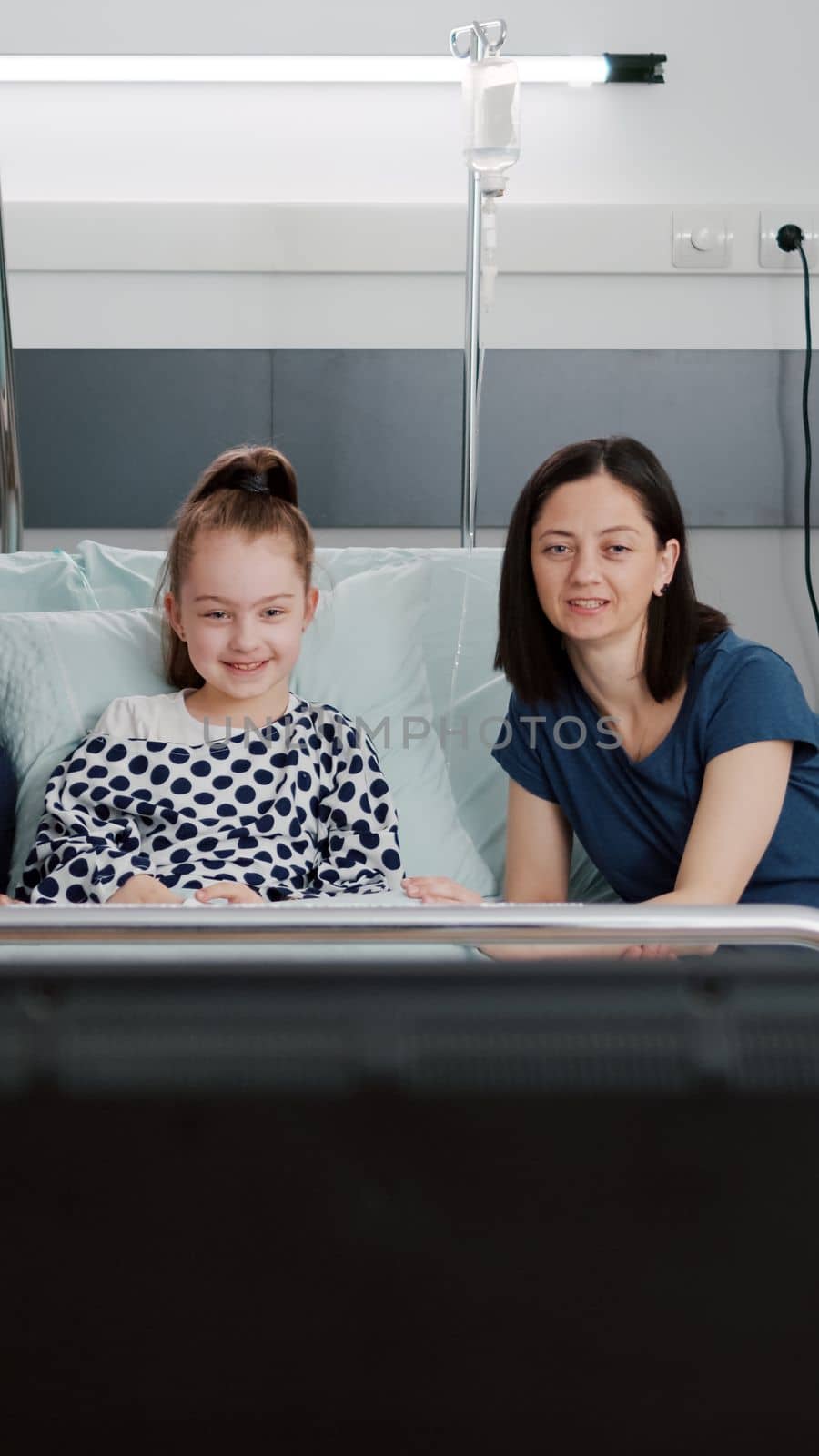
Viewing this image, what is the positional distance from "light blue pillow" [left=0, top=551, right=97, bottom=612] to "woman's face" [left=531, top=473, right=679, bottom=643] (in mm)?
788

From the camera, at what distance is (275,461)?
70.4 inches

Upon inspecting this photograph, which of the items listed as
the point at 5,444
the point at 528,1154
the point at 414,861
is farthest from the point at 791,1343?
the point at 5,444

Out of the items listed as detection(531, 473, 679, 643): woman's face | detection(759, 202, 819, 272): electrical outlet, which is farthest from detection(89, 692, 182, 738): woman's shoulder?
detection(759, 202, 819, 272): electrical outlet

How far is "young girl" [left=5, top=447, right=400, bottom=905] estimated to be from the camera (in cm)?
157

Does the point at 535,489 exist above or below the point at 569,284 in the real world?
below

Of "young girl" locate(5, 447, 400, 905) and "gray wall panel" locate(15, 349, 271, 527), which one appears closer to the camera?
"young girl" locate(5, 447, 400, 905)

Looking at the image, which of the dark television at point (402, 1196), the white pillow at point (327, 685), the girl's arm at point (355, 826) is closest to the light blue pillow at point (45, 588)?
the white pillow at point (327, 685)

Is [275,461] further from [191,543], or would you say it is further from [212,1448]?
[212,1448]

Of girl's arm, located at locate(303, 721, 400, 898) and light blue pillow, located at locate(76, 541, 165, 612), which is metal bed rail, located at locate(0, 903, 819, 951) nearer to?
girl's arm, located at locate(303, 721, 400, 898)

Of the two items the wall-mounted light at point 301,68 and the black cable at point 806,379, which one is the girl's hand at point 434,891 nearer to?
the black cable at point 806,379

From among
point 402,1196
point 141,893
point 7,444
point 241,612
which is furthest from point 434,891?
point 7,444

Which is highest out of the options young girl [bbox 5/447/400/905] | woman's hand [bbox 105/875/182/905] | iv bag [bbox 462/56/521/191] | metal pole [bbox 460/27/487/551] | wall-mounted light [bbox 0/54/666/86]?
wall-mounted light [bbox 0/54/666/86]

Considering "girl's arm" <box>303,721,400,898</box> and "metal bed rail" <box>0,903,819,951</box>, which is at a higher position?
"metal bed rail" <box>0,903,819,951</box>

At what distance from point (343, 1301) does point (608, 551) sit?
0.93 meters
